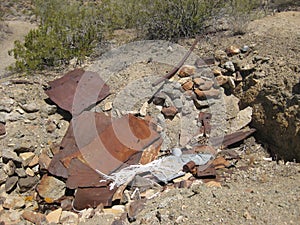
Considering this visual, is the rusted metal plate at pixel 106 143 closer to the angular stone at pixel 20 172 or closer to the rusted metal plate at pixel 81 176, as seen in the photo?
the rusted metal plate at pixel 81 176

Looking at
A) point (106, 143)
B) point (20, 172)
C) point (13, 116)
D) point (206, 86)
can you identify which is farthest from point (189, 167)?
point (13, 116)

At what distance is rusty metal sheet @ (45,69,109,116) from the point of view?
3.94 metres

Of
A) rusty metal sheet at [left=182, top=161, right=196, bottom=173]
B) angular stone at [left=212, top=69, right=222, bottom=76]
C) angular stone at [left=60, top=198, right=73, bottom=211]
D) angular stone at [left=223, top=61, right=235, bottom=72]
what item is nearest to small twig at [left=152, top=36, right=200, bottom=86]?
angular stone at [left=212, top=69, right=222, bottom=76]

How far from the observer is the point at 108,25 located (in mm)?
5590

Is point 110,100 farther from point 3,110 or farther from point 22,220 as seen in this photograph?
point 22,220

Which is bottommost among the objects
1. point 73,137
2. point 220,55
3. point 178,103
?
point 73,137

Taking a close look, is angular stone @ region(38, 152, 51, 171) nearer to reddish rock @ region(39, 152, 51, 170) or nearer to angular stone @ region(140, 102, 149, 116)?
reddish rock @ region(39, 152, 51, 170)

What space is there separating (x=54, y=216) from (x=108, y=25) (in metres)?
3.52

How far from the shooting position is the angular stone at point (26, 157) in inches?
139

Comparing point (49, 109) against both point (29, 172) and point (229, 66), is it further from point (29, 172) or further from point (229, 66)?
point (229, 66)

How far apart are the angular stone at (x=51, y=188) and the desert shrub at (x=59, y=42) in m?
1.90

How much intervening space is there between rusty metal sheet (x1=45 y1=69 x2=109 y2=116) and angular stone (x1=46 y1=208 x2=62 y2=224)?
47.8 inches

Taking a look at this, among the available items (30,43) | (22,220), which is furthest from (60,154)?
(30,43)

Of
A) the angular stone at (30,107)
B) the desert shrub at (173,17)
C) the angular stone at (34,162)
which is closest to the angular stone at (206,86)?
the desert shrub at (173,17)
